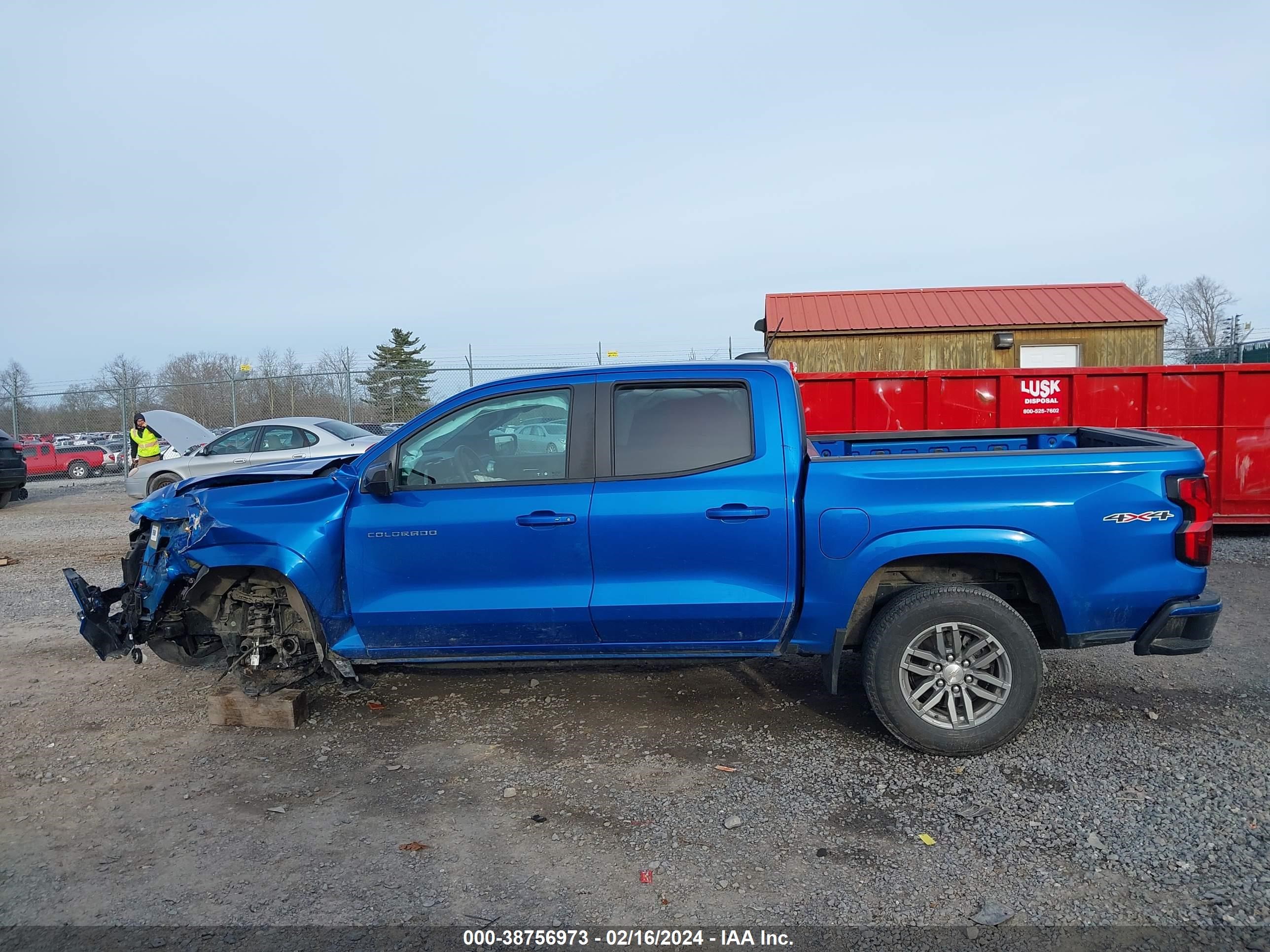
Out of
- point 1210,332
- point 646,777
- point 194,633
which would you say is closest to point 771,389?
point 646,777

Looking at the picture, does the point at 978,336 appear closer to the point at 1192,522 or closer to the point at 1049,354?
the point at 1049,354

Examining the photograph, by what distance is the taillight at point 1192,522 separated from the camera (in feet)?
13.4

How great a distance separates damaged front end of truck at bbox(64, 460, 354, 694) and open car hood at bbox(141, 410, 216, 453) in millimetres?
3623

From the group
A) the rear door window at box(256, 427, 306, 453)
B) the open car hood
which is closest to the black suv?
the rear door window at box(256, 427, 306, 453)

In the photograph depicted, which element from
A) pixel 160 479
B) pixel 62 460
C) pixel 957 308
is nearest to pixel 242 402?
pixel 62 460

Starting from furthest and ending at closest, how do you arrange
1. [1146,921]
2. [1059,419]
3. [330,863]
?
1. [1059,419]
2. [330,863]
3. [1146,921]

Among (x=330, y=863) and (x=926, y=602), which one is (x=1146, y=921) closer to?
(x=926, y=602)

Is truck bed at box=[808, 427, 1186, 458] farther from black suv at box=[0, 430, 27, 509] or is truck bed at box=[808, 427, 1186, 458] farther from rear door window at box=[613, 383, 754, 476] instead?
black suv at box=[0, 430, 27, 509]

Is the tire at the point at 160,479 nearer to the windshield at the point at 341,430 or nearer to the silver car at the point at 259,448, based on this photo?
the silver car at the point at 259,448

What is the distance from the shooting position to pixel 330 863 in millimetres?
3398

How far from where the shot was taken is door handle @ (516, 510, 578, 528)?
4.25m

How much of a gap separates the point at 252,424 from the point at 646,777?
38.0ft

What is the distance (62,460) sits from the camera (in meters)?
22.7

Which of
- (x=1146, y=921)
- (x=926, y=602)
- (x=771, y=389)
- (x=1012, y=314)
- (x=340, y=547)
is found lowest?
(x=1146, y=921)
